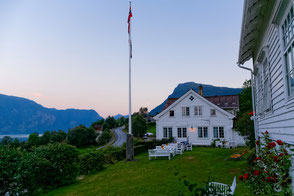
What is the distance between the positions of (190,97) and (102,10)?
14.6 m

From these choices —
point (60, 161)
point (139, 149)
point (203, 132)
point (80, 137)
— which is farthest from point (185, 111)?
point (80, 137)

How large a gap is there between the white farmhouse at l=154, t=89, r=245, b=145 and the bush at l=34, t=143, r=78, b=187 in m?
18.1

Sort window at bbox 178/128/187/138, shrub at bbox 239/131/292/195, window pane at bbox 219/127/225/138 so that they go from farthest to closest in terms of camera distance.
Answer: window at bbox 178/128/187/138 < window pane at bbox 219/127/225/138 < shrub at bbox 239/131/292/195

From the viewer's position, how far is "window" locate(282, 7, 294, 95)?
3203mm

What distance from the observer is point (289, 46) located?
3293 millimetres

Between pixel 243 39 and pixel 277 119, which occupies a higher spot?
pixel 243 39

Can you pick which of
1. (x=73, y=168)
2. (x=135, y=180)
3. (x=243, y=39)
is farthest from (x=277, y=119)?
(x=73, y=168)

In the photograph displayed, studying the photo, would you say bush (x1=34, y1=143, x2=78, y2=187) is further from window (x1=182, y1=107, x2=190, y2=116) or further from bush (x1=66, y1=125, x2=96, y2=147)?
bush (x1=66, y1=125, x2=96, y2=147)

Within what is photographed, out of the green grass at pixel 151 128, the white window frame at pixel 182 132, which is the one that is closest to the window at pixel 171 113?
the white window frame at pixel 182 132

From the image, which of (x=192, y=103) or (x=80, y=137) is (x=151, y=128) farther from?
(x=192, y=103)

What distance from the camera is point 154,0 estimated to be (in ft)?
65.2

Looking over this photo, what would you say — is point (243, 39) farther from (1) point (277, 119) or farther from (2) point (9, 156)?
(2) point (9, 156)

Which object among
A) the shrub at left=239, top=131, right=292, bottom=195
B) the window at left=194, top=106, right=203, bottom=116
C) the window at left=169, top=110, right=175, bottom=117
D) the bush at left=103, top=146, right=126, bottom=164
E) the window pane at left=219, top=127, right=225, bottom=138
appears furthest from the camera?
the window at left=169, top=110, right=175, bottom=117

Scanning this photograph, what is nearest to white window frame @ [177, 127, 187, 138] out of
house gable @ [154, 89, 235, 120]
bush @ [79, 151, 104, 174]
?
house gable @ [154, 89, 235, 120]
